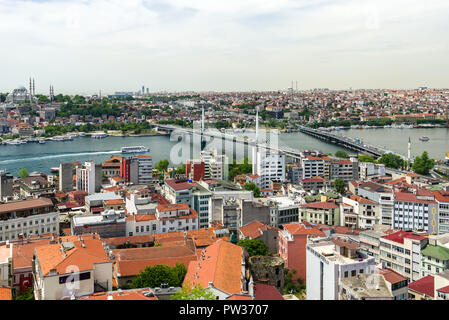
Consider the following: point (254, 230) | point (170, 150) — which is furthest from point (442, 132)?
point (254, 230)

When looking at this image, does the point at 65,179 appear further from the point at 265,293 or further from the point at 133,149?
the point at 133,149

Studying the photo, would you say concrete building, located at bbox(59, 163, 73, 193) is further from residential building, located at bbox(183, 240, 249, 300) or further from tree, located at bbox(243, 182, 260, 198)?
residential building, located at bbox(183, 240, 249, 300)

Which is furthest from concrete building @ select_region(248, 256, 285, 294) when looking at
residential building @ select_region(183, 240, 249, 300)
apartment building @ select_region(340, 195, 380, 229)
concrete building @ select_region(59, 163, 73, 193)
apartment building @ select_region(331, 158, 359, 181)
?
apartment building @ select_region(331, 158, 359, 181)

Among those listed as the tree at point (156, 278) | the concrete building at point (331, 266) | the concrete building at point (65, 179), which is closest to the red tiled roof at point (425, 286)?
the concrete building at point (331, 266)

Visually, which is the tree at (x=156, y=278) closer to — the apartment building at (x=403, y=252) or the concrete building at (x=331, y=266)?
the concrete building at (x=331, y=266)

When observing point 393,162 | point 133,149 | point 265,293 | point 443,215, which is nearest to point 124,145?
point 133,149
